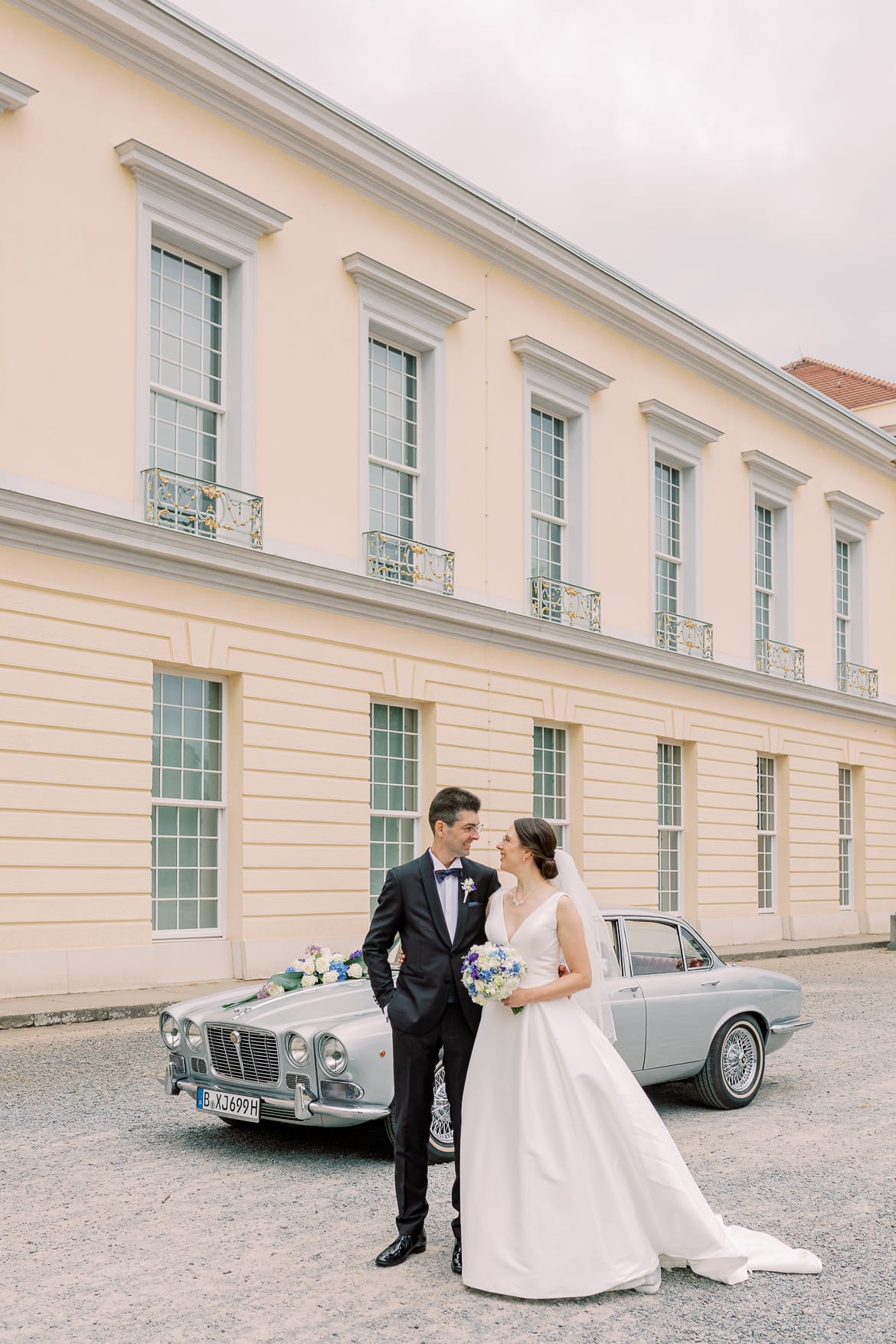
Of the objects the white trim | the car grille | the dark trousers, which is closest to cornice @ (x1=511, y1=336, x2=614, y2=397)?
the white trim

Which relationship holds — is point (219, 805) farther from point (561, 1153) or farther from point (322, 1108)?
point (561, 1153)

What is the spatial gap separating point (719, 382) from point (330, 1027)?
72.2 feet

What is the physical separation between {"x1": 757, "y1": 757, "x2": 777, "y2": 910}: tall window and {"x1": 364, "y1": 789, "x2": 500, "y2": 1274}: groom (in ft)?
75.4

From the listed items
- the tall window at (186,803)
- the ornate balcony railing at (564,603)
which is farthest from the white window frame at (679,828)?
the tall window at (186,803)

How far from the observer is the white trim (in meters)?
15.8

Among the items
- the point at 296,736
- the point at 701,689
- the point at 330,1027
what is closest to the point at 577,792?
the point at 701,689

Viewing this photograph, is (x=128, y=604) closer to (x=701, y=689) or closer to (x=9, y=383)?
(x=9, y=383)

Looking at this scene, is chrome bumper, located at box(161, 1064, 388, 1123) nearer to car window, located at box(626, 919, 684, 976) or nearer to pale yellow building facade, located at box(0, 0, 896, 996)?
car window, located at box(626, 919, 684, 976)

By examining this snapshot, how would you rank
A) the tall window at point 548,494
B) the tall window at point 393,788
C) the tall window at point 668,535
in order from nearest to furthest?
1. the tall window at point 393,788
2. the tall window at point 548,494
3. the tall window at point 668,535

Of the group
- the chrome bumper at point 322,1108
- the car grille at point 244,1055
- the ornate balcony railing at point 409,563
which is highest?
the ornate balcony railing at point 409,563

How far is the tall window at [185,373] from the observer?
53.3ft

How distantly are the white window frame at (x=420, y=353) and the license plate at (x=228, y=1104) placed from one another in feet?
39.0

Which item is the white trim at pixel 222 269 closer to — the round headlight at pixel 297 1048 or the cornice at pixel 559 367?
the cornice at pixel 559 367

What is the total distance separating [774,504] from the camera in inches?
1145
